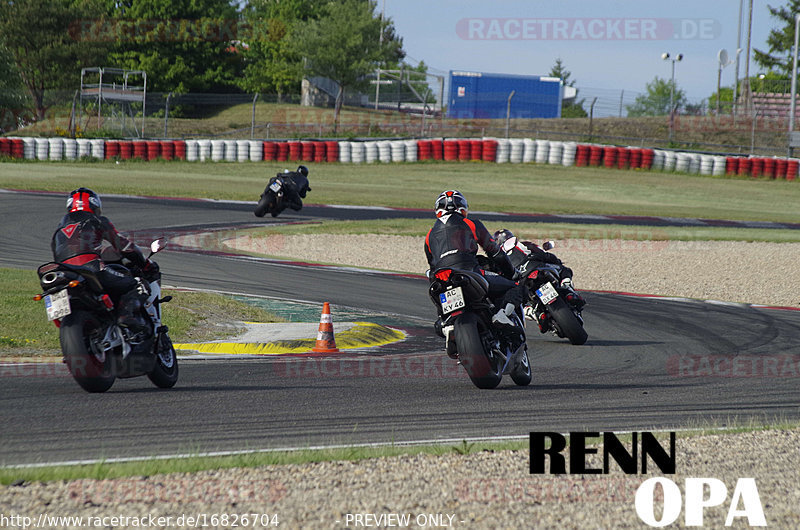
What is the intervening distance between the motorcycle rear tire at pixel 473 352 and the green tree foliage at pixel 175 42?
218 feet

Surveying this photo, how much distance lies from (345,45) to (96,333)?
5584 cm

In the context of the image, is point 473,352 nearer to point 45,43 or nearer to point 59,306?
point 59,306

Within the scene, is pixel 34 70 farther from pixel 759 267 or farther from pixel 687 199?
pixel 759 267

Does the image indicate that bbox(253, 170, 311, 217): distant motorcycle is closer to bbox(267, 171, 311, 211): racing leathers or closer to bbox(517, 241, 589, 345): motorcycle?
bbox(267, 171, 311, 211): racing leathers

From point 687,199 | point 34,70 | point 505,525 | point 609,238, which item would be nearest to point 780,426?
point 505,525

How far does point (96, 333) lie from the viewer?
7008 millimetres

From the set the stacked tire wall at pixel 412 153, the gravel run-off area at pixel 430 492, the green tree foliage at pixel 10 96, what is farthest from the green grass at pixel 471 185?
the gravel run-off area at pixel 430 492

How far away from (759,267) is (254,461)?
52.4ft

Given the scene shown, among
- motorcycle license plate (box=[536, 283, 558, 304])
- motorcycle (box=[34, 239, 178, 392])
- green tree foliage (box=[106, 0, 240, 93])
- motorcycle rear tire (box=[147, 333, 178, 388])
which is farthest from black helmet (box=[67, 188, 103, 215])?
green tree foliage (box=[106, 0, 240, 93])

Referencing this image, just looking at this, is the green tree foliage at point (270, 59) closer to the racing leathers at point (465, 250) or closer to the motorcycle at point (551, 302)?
the motorcycle at point (551, 302)

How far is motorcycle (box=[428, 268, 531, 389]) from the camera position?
25.5 ft

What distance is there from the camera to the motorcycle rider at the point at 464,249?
8.15m

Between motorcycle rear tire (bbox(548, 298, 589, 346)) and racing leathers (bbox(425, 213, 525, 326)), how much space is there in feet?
8.72
